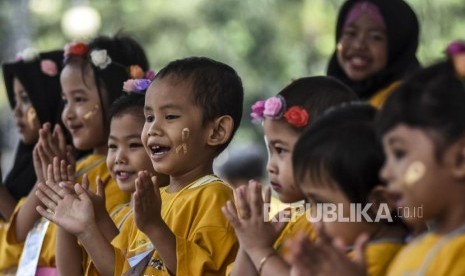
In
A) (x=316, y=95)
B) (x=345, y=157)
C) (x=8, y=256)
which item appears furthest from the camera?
(x=8, y=256)

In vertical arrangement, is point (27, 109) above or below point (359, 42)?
Result: above

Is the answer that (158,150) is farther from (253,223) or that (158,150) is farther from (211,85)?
(253,223)

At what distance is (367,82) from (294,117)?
1498 millimetres

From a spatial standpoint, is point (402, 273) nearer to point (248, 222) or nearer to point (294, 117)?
point (248, 222)

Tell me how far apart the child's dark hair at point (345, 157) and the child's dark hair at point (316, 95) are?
0.53 metres

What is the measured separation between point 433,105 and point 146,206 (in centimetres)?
147

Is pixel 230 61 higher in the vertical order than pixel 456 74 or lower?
higher

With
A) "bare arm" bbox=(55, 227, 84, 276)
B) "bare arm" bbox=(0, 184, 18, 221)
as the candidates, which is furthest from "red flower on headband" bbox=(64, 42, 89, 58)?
"bare arm" bbox=(55, 227, 84, 276)

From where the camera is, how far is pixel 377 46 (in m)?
5.72

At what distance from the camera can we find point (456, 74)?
132 inches

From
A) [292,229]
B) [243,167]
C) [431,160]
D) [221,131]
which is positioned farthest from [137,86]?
[243,167]

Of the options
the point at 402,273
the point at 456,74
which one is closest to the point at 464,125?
the point at 456,74

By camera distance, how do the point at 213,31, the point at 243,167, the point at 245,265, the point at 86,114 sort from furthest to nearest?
the point at 213,31 → the point at 243,167 → the point at 86,114 → the point at 245,265

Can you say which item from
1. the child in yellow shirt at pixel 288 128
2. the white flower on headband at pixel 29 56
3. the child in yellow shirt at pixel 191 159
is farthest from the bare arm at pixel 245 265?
the white flower on headband at pixel 29 56
